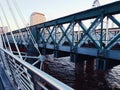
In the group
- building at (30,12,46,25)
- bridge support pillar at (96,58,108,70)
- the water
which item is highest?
building at (30,12,46,25)

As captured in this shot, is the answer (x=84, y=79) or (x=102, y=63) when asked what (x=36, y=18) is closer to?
(x=84, y=79)

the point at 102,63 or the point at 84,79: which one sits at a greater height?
the point at 102,63

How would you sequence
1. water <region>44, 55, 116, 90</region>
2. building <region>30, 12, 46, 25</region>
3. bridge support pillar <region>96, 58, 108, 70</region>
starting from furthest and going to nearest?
building <region>30, 12, 46, 25</region> → water <region>44, 55, 116, 90</region> → bridge support pillar <region>96, 58, 108, 70</region>

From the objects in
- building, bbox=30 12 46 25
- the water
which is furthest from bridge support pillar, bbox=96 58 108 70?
building, bbox=30 12 46 25

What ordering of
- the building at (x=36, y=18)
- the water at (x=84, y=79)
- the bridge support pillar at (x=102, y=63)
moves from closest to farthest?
the bridge support pillar at (x=102, y=63) < the water at (x=84, y=79) < the building at (x=36, y=18)

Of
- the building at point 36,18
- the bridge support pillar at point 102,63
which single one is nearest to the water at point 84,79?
the bridge support pillar at point 102,63

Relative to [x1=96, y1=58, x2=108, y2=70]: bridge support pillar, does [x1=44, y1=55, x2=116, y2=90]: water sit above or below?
below

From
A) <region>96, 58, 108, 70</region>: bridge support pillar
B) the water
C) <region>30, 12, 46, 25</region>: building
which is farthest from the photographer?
<region>30, 12, 46, 25</region>: building

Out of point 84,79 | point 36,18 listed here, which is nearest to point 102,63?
point 84,79

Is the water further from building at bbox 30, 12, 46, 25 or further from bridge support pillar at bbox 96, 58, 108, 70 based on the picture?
building at bbox 30, 12, 46, 25

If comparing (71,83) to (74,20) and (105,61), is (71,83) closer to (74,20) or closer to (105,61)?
(74,20)

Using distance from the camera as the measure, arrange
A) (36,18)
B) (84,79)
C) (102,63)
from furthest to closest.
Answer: (36,18) → (84,79) → (102,63)

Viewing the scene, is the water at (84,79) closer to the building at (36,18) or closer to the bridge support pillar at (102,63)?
the bridge support pillar at (102,63)

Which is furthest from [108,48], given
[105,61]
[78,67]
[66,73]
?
[78,67]
